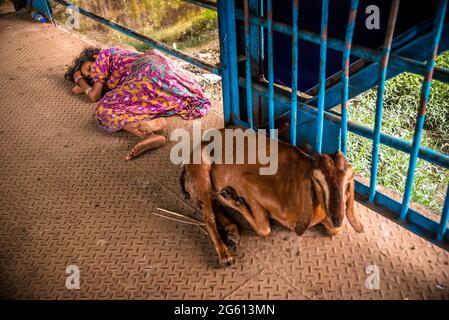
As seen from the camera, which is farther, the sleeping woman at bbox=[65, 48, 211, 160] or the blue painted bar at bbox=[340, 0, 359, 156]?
the sleeping woman at bbox=[65, 48, 211, 160]

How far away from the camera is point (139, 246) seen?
10.3 ft

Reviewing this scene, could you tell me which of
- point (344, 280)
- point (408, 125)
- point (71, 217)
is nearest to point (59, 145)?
point (71, 217)

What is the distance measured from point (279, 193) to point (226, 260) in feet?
1.80

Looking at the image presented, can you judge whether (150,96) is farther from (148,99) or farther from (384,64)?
(384,64)

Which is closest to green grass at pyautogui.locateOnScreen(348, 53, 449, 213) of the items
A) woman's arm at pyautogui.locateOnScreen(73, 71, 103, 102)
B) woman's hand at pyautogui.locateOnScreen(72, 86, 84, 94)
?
woman's arm at pyautogui.locateOnScreen(73, 71, 103, 102)

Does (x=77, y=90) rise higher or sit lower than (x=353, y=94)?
lower

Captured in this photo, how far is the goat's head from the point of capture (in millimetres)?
2389

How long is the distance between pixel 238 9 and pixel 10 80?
342 cm

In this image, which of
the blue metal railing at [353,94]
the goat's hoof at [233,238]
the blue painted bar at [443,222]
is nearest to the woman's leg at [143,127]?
the blue metal railing at [353,94]

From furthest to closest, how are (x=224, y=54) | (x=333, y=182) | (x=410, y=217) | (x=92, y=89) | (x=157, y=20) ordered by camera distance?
(x=157, y=20)
(x=92, y=89)
(x=224, y=54)
(x=410, y=217)
(x=333, y=182)

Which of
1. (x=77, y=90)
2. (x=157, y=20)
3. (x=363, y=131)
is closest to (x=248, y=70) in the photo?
(x=363, y=131)

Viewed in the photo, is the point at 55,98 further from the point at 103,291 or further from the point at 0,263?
the point at 103,291

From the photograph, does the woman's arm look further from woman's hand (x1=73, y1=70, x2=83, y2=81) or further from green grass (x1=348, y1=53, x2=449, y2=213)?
green grass (x1=348, y1=53, x2=449, y2=213)
